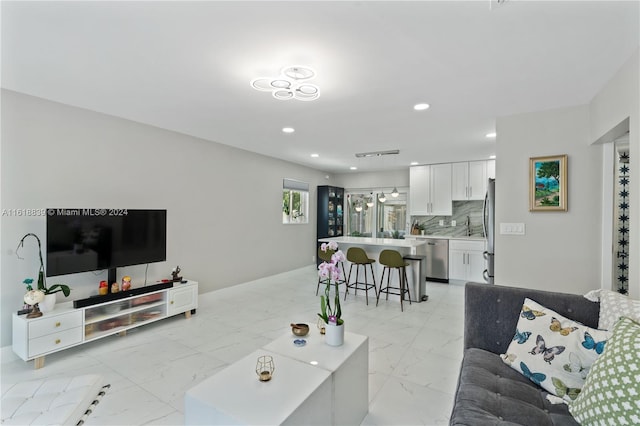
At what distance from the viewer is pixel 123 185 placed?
11.7 ft

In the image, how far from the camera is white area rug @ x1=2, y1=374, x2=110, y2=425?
125 cm

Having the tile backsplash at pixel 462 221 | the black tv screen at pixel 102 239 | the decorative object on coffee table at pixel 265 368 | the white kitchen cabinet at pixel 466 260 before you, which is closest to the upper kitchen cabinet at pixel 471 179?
the tile backsplash at pixel 462 221

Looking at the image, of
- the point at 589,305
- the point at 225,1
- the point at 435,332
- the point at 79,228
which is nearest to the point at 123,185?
the point at 79,228

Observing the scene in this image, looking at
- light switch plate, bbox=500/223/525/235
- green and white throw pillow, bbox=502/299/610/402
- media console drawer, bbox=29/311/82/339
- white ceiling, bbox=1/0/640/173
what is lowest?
media console drawer, bbox=29/311/82/339

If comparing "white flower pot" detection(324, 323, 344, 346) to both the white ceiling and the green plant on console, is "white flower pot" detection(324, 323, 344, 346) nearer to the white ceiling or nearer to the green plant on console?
the white ceiling

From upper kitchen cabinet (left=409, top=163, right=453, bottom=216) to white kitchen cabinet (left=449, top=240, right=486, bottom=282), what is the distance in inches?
30.2

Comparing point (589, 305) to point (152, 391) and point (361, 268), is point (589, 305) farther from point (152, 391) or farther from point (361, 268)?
point (361, 268)

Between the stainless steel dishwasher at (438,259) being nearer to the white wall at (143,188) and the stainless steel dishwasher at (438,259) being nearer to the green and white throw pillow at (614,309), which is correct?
the white wall at (143,188)

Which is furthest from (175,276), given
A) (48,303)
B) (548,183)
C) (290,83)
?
(548,183)

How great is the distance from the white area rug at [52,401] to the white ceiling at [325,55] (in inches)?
78.6

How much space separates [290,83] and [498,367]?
239cm

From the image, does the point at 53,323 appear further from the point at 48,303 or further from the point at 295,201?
the point at 295,201

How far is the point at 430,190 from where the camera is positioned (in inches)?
252

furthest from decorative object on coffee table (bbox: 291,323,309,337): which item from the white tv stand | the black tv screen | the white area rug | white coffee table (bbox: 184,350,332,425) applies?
the black tv screen
